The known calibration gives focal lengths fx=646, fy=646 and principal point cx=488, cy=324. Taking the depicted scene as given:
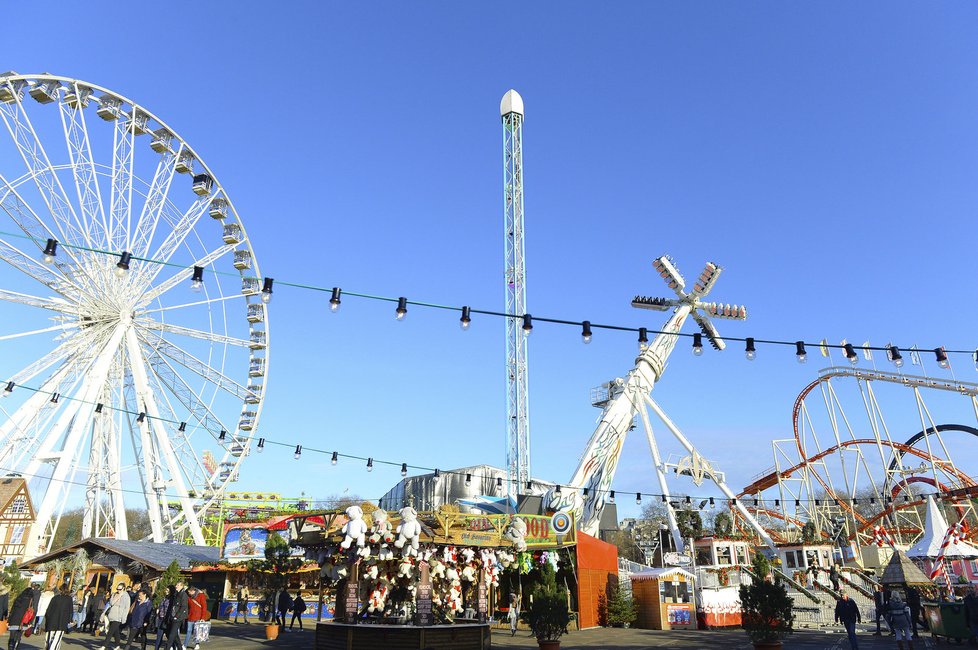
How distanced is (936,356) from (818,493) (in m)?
39.6

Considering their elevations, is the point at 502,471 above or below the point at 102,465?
above

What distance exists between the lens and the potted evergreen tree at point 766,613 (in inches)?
567

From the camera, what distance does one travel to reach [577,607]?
24.9 meters

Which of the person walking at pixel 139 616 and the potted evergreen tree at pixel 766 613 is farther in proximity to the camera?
the person walking at pixel 139 616

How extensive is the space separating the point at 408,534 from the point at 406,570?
0.99 meters

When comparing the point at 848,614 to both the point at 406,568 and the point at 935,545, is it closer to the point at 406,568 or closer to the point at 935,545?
the point at 406,568

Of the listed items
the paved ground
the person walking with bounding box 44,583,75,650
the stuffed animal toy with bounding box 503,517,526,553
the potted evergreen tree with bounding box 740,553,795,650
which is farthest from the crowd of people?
the potted evergreen tree with bounding box 740,553,795,650

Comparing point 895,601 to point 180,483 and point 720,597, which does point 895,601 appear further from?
point 180,483

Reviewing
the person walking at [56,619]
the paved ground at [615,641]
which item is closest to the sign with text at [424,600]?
the paved ground at [615,641]

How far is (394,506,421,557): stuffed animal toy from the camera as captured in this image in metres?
14.3

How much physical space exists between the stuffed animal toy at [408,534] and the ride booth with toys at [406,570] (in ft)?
0.07

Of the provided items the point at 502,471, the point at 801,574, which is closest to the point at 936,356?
the point at 801,574

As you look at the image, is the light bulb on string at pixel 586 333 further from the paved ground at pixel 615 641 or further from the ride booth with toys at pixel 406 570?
the paved ground at pixel 615 641

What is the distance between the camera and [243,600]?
2912 cm
